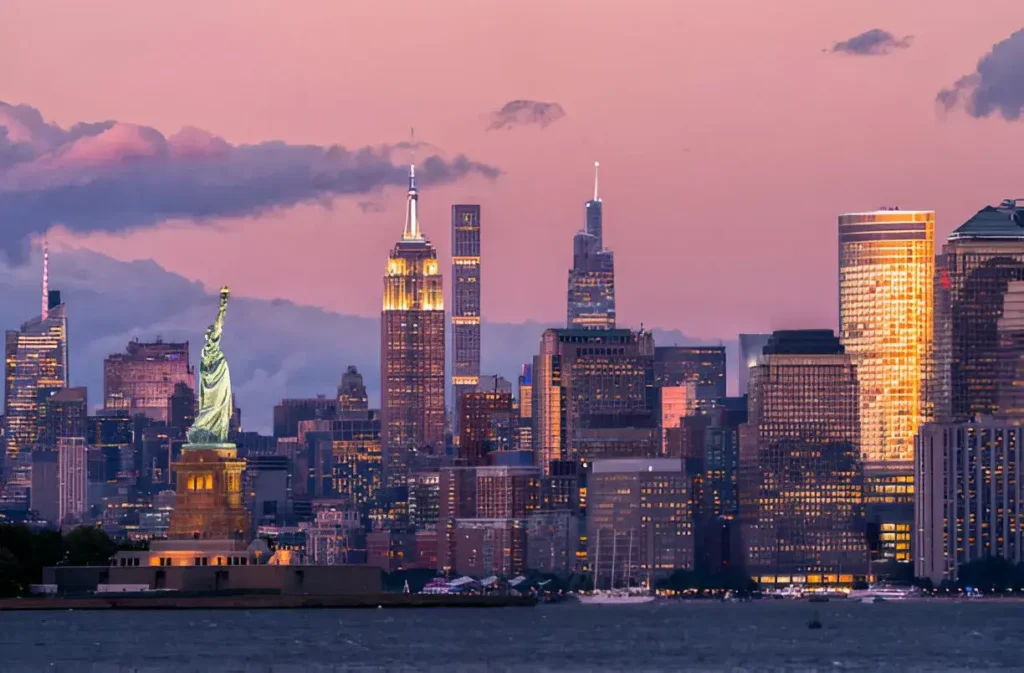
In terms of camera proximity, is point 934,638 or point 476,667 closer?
point 476,667

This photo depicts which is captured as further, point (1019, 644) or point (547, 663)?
point (1019, 644)

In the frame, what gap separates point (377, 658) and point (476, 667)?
1016 cm

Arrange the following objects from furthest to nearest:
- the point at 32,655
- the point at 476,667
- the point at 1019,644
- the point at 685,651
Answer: the point at 1019,644 < the point at 685,651 < the point at 32,655 < the point at 476,667

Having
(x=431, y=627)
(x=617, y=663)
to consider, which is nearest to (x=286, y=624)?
(x=431, y=627)

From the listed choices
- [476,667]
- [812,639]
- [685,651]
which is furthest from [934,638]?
[476,667]

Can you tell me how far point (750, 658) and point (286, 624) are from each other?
4482 cm

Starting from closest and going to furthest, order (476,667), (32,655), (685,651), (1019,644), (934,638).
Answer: (476,667)
(32,655)
(685,651)
(1019,644)
(934,638)

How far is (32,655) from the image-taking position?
154875 mm

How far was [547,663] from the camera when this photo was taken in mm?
151625

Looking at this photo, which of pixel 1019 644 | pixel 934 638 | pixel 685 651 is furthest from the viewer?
pixel 934 638

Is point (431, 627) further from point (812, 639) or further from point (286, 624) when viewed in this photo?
point (812, 639)

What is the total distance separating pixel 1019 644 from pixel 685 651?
23.6 meters

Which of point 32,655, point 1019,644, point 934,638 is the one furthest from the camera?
point 934,638

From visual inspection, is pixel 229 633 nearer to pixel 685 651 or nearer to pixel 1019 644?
pixel 685 651
